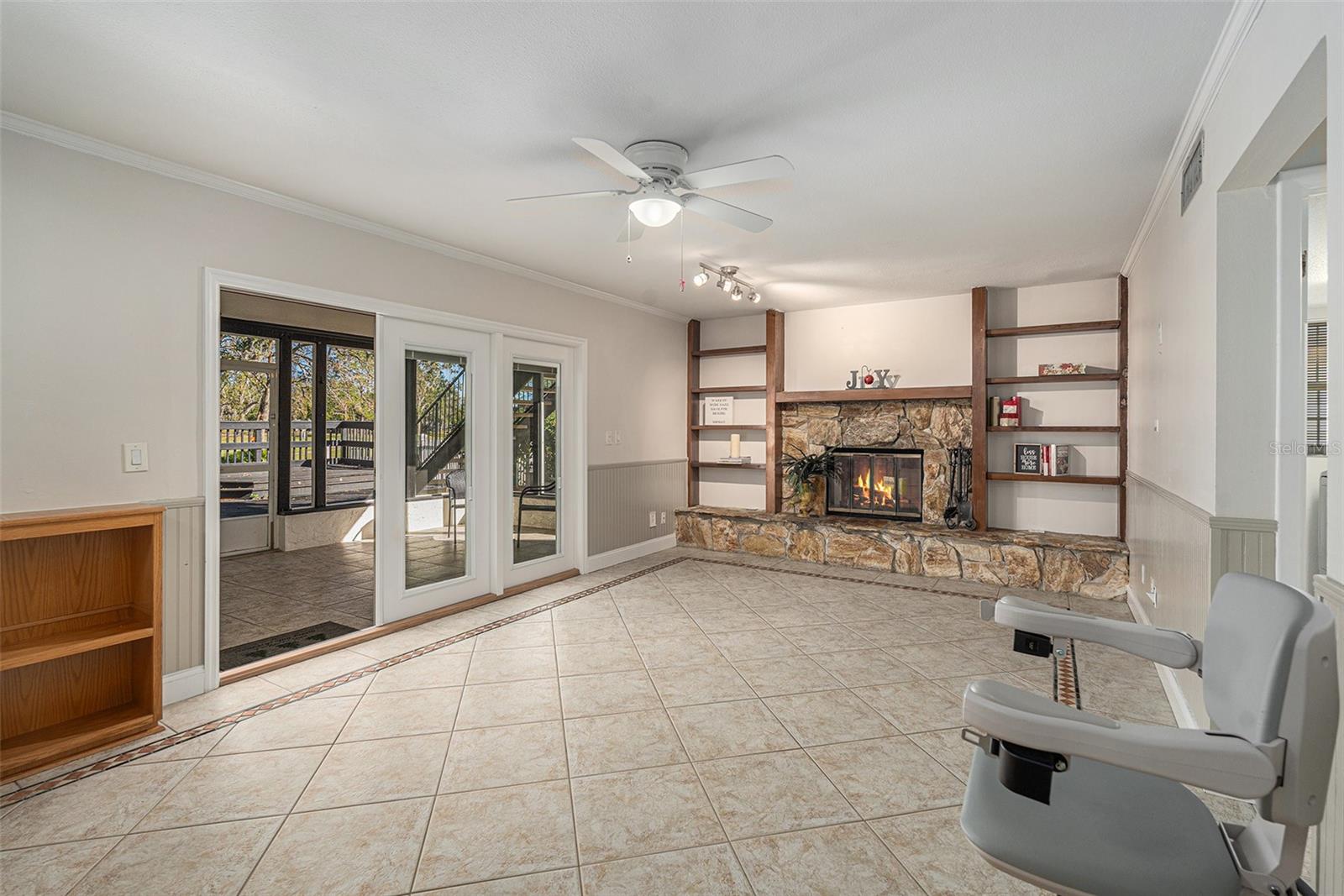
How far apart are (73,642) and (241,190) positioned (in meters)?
2.20

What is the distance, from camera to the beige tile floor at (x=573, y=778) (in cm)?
185

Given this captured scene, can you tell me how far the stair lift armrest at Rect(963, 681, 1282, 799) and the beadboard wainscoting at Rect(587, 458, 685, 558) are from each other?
15.5 ft

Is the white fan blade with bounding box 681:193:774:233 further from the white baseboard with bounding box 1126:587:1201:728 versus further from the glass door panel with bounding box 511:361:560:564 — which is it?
the glass door panel with bounding box 511:361:560:564

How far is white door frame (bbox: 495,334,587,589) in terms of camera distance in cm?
480

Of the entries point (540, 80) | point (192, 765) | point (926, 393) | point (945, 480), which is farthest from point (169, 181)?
point (945, 480)

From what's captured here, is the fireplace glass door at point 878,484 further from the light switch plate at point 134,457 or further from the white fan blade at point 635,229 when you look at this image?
the light switch plate at point 134,457

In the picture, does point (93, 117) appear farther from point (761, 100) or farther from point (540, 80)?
point (761, 100)

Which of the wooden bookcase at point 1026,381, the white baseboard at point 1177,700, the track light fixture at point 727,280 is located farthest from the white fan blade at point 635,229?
the wooden bookcase at point 1026,381

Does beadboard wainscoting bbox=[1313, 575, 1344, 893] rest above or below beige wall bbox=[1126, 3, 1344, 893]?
below

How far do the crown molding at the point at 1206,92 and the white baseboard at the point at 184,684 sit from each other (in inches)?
188

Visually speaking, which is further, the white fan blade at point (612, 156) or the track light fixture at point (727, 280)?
the track light fixture at point (727, 280)

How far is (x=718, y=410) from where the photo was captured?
7.05 metres

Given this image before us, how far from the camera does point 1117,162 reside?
2.97 metres

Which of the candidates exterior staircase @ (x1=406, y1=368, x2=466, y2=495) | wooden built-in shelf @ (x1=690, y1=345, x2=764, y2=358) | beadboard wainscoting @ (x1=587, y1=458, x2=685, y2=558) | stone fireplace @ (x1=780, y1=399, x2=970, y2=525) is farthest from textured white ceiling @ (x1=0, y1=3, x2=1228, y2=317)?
wooden built-in shelf @ (x1=690, y1=345, x2=764, y2=358)
